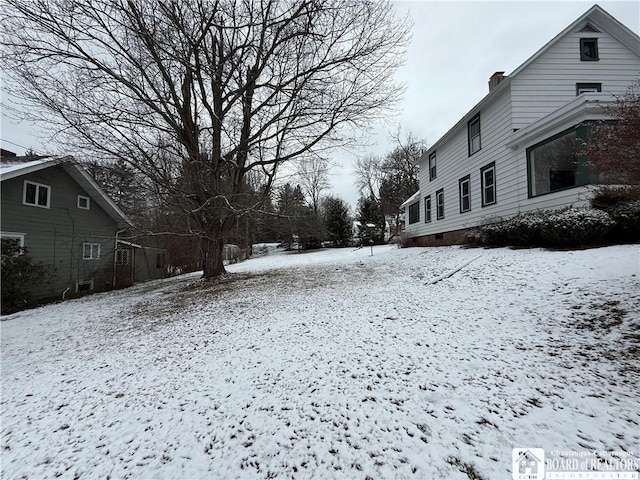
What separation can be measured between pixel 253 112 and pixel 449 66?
761cm

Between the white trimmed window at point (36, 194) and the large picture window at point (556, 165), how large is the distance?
18.7m

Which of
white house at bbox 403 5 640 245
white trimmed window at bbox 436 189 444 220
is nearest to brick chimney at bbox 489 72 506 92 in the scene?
white house at bbox 403 5 640 245

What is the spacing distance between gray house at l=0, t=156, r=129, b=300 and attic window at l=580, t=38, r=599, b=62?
18711 mm

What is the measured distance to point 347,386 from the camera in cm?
277

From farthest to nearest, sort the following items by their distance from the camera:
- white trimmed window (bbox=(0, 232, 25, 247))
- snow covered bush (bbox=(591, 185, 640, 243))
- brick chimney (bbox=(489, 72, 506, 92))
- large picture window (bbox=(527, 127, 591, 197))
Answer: brick chimney (bbox=(489, 72, 506, 92)), white trimmed window (bbox=(0, 232, 25, 247)), large picture window (bbox=(527, 127, 591, 197)), snow covered bush (bbox=(591, 185, 640, 243))

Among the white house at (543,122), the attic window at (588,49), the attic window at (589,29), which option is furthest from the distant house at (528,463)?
the attic window at (589,29)

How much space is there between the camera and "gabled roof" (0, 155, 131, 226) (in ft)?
29.7

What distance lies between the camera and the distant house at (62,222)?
32.5ft

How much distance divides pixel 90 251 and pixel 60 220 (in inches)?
83.1

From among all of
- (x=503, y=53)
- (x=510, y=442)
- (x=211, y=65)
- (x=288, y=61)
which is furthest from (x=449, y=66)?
(x=510, y=442)

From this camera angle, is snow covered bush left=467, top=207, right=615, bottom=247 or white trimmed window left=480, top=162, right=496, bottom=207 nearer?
snow covered bush left=467, top=207, right=615, bottom=247

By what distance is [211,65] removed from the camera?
26.8 feet

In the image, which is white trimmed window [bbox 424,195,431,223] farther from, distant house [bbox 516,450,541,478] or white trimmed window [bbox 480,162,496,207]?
distant house [bbox 516,450,541,478]

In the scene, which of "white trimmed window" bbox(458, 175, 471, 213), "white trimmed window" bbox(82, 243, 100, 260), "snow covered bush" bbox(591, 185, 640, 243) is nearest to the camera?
"snow covered bush" bbox(591, 185, 640, 243)
